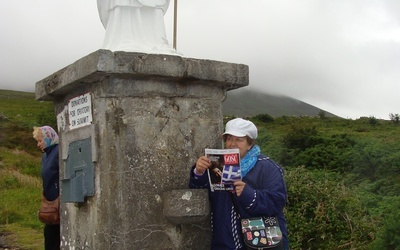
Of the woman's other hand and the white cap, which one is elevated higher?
the white cap

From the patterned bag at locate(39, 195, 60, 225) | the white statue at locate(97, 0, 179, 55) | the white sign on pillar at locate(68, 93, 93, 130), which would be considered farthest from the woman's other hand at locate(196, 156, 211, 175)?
the patterned bag at locate(39, 195, 60, 225)

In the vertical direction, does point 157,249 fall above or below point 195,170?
below

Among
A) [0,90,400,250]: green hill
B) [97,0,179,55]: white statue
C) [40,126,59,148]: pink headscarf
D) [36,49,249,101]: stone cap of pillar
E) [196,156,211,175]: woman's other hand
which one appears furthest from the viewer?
[0,90,400,250]: green hill

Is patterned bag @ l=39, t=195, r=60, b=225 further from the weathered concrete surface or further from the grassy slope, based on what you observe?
the grassy slope

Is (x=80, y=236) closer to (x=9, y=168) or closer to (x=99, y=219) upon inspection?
(x=99, y=219)

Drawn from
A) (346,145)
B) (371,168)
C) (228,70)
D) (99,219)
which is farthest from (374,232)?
(346,145)

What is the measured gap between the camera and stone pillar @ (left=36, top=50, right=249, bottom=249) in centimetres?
388

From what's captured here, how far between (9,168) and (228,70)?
1933 centimetres

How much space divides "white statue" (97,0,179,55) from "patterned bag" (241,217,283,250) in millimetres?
1616

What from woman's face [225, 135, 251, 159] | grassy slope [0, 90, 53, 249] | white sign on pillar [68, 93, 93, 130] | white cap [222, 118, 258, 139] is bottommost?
grassy slope [0, 90, 53, 249]

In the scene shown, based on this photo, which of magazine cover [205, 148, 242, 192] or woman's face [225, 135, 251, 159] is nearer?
magazine cover [205, 148, 242, 192]

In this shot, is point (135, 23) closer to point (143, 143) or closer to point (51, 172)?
point (143, 143)

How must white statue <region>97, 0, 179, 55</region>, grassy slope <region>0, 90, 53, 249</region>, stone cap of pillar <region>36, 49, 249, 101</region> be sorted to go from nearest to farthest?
1. stone cap of pillar <region>36, 49, 249, 101</region>
2. white statue <region>97, 0, 179, 55</region>
3. grassy slope <region>0, 90, 53, 249</region>

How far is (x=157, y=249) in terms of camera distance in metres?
3.97
